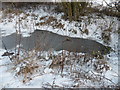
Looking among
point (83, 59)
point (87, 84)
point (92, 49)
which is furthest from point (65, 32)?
point (87, 84)

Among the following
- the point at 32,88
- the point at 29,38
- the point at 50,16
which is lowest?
the point at 32,88

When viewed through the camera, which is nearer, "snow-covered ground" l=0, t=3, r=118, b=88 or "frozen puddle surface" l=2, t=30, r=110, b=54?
"snow-covered ground" l=0, t=3, r=118, b=88

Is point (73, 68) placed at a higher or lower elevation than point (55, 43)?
lower

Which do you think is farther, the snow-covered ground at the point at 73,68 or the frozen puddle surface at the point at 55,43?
the frozen puddle surface at the point at 55,43

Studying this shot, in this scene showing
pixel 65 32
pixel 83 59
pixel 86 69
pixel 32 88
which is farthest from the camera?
pixel 65 32

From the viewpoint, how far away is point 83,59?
149 inches

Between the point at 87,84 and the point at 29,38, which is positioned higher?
the point at 29,38

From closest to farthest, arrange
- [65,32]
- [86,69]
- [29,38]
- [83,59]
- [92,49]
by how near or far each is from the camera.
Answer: [86,69]
[83,59]
[92,49]
[29,38]
[65,32]

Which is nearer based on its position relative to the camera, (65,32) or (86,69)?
(86,69)

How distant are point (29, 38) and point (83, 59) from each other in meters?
1.85

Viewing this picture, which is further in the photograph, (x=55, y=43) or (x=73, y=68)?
(x=55, y=43)

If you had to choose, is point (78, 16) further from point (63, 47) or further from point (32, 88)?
point (32, 88)

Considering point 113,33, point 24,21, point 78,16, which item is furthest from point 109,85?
point 24,21

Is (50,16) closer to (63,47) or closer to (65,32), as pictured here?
(65,32)
